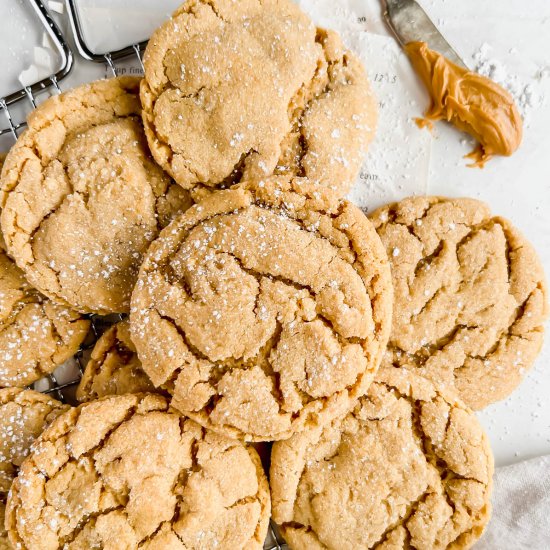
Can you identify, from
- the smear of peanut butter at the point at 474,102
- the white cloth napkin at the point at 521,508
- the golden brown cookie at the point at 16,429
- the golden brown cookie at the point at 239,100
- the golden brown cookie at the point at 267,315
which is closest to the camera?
the golden brown cookie at the point at 267,315

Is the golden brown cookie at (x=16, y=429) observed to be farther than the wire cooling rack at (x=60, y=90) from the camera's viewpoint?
No

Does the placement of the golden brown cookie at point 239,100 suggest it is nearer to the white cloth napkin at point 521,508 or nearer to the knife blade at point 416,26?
the knife blade at point 416,26

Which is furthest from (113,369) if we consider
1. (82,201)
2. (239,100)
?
(239,100)

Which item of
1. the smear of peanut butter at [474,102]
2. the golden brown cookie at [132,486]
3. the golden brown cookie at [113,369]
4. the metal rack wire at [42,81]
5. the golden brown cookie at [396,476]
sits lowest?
the golden brown cookie at [396,476]

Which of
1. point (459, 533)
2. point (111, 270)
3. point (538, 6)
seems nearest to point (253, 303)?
point (111, 270)

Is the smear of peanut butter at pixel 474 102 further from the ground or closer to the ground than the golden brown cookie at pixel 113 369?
further from the ground

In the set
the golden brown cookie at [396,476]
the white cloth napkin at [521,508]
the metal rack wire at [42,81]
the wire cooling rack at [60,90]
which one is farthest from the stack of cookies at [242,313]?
the metal rack wire at [42,81]

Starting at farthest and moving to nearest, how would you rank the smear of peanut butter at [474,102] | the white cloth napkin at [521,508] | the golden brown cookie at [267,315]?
1. the smear of peanut butter at [474,102]
2. the white cloth napkin at [521,508]
3. the golden brown cookie at [267,315]

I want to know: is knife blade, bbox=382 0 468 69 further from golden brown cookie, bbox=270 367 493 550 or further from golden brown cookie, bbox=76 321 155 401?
golden brown cookie, bbox=76 321 155 401
